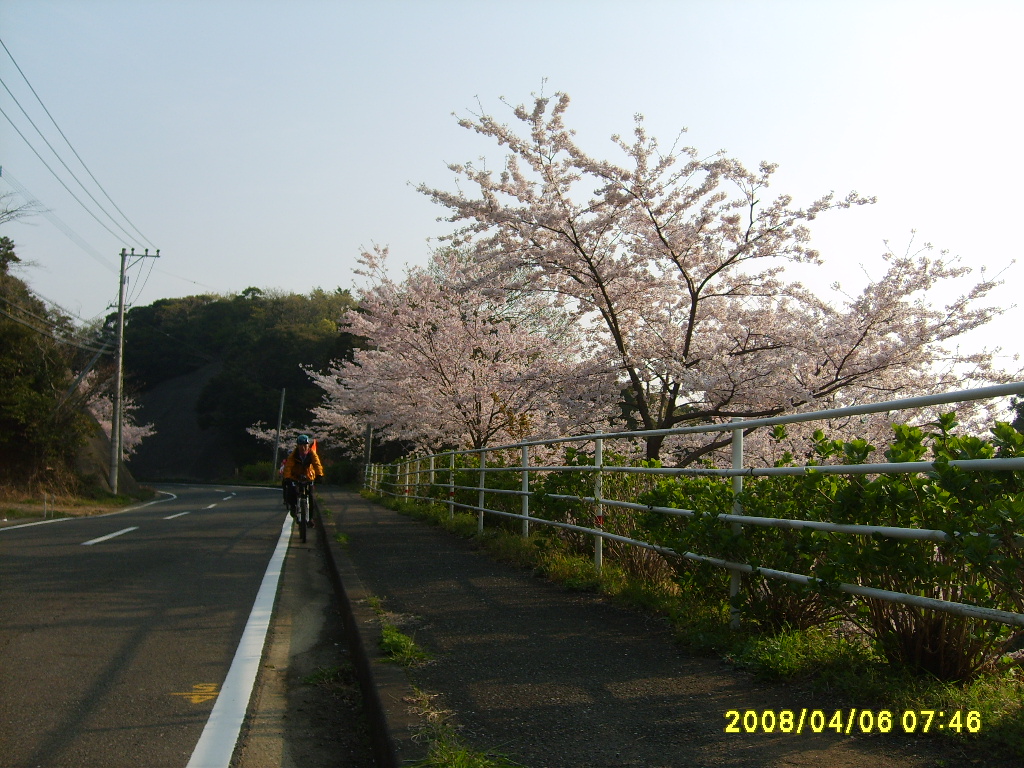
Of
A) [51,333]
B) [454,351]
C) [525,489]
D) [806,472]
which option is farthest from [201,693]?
[51,333]

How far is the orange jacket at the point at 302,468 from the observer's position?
12.0 metres

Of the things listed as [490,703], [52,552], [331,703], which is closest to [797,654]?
[490,703]

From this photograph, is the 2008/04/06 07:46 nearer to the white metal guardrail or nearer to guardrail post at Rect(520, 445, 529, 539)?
A: the white metal guardrail

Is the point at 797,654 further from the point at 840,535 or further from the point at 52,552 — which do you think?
the point at 52,552

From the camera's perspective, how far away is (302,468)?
12.0 m

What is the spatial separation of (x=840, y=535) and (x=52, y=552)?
8655 mm

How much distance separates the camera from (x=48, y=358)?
1009 inches

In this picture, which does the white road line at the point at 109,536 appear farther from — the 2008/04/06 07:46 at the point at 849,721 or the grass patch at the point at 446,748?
the 2008/04/06 07:46 at the point at 849,721

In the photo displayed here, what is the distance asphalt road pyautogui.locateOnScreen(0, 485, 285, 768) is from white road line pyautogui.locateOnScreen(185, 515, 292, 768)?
48mm

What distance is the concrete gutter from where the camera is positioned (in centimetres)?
310

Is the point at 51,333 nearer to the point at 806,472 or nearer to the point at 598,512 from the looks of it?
the point at 598,512

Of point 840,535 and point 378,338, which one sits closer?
point 840,535

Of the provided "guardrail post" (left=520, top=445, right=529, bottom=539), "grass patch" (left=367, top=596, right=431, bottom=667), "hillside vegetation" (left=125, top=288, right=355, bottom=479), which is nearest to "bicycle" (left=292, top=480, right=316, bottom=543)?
"guardrail post" (left=520, top=445, right=529, bottom=539)

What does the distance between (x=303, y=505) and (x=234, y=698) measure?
8052mm
